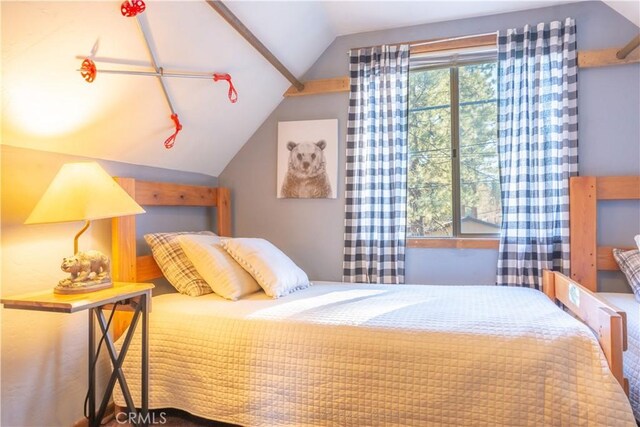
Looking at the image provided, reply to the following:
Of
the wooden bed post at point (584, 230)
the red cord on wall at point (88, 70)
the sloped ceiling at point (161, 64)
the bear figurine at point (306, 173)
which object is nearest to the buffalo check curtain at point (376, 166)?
the bear figurine at point (306, 173)

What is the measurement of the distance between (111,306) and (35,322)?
1.00 ft

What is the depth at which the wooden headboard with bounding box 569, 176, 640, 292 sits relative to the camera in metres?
2.36

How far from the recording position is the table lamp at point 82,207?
1.48 m

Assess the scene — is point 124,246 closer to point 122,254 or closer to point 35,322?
point 122,254

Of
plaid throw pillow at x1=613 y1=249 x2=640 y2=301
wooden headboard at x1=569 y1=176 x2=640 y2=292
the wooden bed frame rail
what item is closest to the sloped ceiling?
wooden headboard at x1=569 y1=176 x2=640 y2=292

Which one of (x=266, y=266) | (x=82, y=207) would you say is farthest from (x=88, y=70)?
(x=266, y=266)

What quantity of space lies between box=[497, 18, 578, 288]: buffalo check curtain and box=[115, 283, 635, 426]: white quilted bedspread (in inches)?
27.4

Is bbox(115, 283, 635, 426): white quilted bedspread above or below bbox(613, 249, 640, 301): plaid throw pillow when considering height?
below

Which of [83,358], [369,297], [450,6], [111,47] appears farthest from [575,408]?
[450,6]

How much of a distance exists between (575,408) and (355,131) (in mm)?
2127

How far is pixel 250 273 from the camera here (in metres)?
2.16

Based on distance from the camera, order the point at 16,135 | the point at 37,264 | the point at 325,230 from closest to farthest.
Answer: the point at 16,135 → the point at 37,264 → the point at 325,230

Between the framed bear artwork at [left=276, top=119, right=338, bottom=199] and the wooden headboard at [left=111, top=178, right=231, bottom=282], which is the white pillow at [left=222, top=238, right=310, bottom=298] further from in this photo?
the framed bear artwork at [left=276, top=119, right=338, bottom=199]

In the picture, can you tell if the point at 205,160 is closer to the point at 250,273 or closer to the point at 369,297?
the point at 250,273
